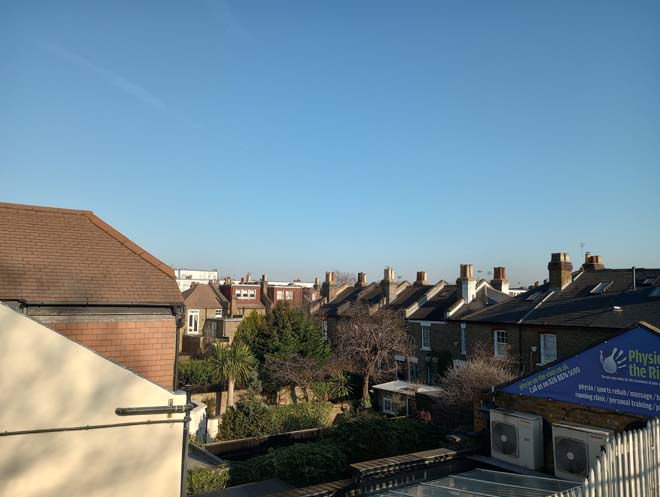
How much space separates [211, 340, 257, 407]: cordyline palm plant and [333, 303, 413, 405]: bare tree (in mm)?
6923

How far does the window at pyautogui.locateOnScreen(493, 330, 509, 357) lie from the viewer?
25.2m

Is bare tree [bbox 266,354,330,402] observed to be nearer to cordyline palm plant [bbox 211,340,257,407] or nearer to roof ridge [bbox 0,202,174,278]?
cordyline palm plant [bbox 211,340,257,407]

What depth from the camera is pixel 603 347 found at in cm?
1077

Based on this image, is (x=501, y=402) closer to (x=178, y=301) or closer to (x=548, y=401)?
(x=548, y=401)

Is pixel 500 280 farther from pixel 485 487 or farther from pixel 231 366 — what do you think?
pixel 485 487

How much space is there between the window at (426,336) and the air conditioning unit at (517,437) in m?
18.3

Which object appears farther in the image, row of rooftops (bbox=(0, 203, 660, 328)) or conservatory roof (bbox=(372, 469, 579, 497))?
row of rooftops (bbox=(0, 203, 660, 328))

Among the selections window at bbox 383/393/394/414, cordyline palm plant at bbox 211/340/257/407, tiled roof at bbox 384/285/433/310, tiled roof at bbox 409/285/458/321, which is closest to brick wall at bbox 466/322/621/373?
tiled roof at bbox 409/285/458/321

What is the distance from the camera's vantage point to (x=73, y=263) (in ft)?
41.9

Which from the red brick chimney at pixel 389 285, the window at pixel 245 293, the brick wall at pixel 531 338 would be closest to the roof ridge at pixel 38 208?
the brick wall at pixel 531 338

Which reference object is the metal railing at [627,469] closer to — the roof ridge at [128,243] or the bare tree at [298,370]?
the roof ridge at [128,243]

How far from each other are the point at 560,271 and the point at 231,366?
773 inches

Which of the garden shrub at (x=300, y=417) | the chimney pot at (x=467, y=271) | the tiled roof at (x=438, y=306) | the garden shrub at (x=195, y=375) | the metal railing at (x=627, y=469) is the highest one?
the chimney pot at (x=467, y=271)

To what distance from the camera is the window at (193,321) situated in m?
46.1
